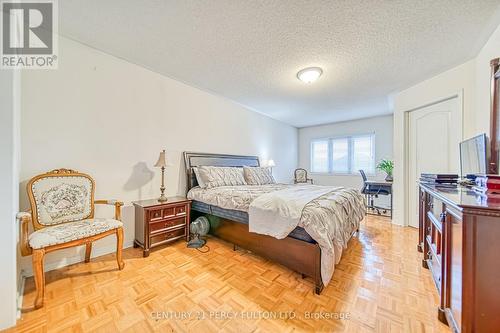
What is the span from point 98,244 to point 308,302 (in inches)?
96.8

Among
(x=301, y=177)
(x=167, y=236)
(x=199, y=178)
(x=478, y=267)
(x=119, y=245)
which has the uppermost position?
(x=199, y=178)

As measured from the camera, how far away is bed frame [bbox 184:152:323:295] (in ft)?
5.79

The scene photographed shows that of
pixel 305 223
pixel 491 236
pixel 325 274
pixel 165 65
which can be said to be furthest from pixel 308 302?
pixel 165 65

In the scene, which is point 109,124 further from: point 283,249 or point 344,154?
point 344,154

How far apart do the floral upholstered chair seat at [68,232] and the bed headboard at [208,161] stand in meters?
1.40

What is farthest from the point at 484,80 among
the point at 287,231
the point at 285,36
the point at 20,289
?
the point at 20,289

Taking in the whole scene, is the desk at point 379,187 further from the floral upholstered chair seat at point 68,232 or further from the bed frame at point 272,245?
the floral upholstered chair seat at point 68,232

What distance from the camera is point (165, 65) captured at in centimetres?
276

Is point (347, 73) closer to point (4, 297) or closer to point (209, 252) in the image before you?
point (209, 252)

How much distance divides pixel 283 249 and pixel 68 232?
198cm

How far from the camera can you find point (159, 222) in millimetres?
2510

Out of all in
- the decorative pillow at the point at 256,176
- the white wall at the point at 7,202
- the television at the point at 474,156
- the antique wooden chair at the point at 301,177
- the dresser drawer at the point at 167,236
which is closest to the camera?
→ the white wall at the point at 7,202

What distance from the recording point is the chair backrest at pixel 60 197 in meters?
1.84

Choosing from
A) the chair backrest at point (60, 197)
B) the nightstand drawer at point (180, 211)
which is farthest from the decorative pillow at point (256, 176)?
the chair backrest at point (60, 197)
